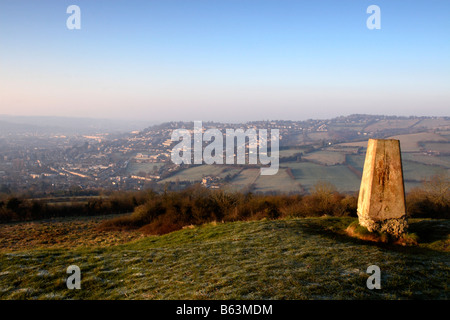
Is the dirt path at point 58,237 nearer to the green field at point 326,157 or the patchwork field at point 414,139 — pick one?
the green field at point 326,157

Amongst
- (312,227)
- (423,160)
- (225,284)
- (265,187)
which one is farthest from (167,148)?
(225,284)

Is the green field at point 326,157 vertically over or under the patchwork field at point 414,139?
under

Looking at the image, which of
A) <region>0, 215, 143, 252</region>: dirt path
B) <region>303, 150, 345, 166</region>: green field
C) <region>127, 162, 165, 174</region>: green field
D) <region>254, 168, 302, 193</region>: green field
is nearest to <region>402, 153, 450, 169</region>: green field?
<region>303, 150, 345, 166</region>: green field

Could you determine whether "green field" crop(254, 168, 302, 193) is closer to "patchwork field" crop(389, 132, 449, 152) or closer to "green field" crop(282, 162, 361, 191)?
"green field" crop(282, 162, 361, 191)

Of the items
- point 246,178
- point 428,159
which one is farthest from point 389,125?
point 246,178

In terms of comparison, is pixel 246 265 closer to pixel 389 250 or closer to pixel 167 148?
pixel 389 250

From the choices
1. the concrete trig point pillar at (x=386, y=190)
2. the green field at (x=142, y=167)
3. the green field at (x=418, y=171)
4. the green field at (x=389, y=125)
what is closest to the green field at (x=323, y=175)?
the green field at (x=418, y=171)
